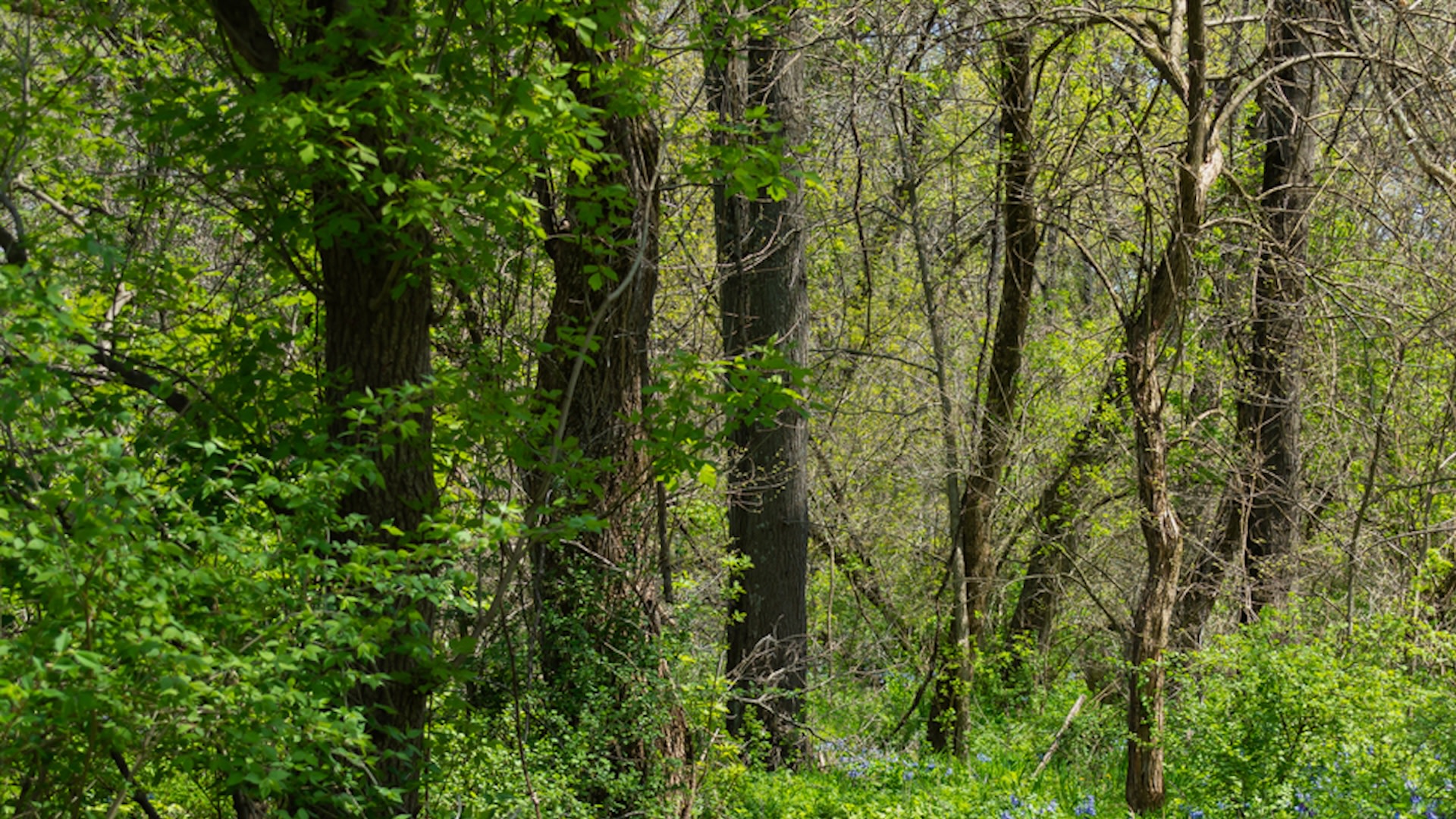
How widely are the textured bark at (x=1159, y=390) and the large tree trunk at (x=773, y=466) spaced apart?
2.14 metres

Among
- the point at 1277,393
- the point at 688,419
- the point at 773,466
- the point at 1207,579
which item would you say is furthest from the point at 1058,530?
the point at 688,419

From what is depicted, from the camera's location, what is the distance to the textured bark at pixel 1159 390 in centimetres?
620

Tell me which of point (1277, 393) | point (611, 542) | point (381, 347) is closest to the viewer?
point (381, 347)

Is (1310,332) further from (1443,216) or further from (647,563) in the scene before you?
(647,563)

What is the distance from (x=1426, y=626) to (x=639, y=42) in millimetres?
5526

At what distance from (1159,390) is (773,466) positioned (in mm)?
2690

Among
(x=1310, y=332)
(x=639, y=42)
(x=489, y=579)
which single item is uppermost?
(x=639, y=42)

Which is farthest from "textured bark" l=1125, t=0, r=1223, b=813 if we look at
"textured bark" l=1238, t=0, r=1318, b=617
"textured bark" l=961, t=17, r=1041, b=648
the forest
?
"textured bark" l=1238, t=0, r=1318, b=617

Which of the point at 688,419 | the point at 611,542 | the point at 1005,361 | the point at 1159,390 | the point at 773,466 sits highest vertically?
the point at 1005,361

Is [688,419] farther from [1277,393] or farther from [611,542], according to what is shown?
[1277,393]

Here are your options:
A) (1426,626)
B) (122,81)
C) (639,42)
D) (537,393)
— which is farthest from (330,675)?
(1426,626)

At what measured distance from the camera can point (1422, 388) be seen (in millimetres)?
10039

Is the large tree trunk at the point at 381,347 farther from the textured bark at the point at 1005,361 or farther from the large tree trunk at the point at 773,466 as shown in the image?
the textured bark at the point at 1005,361

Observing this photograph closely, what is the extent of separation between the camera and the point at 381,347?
421 cm
